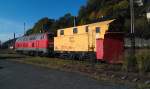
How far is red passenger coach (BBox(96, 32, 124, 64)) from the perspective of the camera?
26.2 m

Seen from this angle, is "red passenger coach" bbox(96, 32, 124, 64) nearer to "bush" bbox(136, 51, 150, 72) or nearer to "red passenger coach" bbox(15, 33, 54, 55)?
"bush" bbox(136, 51, 150, 72)

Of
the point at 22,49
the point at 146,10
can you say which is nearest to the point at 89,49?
the point at 22,49

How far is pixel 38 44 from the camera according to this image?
145 ft

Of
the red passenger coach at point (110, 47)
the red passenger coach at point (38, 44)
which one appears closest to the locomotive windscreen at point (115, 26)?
the red passenger coach at point (110, 47)

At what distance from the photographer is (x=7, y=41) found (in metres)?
119

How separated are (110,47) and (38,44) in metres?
19.2

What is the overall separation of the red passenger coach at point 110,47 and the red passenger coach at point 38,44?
14.5 meters

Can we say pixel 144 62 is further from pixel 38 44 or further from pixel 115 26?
pixel 38 44

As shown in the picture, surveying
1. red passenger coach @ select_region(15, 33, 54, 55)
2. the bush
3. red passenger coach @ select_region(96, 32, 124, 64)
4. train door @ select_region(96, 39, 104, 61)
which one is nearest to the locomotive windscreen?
red passenger coach @ select_region(96, 32, 124, 64)

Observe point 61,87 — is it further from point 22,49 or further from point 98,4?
point 98,4

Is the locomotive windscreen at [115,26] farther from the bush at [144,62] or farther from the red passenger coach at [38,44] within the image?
the red passenger coach at [38,44]

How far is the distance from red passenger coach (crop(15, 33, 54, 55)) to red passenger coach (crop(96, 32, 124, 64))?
1453 centimetres

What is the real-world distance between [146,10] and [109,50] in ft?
168

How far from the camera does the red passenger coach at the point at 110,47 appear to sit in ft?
86.0
